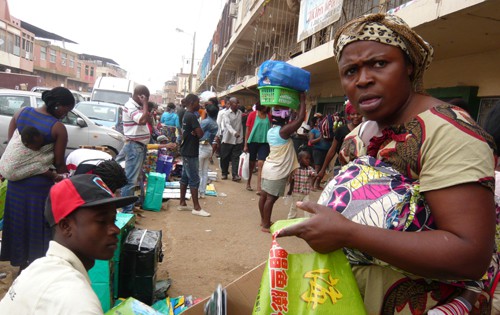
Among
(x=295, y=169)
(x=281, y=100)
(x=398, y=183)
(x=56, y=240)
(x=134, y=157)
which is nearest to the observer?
(x=398, y=183)

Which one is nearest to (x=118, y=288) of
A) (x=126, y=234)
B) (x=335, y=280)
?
(x=126, y=234)

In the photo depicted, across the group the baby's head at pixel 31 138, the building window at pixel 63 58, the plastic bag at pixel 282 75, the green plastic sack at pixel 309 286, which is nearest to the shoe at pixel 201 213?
the plastic bag at pixel 282 75

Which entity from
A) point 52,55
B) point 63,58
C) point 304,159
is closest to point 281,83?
point 304,159

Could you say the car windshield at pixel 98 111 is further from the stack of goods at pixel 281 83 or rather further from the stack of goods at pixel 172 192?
the stack of goods at pixel 281 83

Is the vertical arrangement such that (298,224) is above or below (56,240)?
above

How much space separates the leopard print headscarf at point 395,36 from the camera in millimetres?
1013

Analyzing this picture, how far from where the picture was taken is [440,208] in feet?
2.80

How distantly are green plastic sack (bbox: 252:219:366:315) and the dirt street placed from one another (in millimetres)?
2495

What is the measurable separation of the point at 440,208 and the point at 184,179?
532 centimetres

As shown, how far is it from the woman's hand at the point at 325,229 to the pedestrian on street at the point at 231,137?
25.3 feet

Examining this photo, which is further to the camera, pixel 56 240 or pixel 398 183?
pixel 56 240

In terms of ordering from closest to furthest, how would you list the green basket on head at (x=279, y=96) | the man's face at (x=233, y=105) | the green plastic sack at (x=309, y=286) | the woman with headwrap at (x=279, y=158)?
the green plastic sack at (x=309, y=286)
the green basket on head at (x=279, y=96)
the woman with headwrap at (x=279, y=158)
the man's face at (x=233, y=105)

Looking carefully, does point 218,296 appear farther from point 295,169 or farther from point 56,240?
point 295,169

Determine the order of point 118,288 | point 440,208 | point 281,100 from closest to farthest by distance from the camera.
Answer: point 440,208
point 118,288
point 281,100
